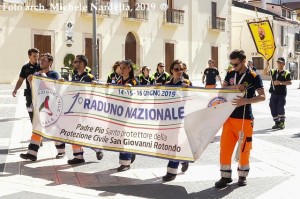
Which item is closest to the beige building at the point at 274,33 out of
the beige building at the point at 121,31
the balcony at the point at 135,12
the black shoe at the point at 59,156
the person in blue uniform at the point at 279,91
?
the beige building at the point at 121,31

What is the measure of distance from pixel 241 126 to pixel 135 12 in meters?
27.4

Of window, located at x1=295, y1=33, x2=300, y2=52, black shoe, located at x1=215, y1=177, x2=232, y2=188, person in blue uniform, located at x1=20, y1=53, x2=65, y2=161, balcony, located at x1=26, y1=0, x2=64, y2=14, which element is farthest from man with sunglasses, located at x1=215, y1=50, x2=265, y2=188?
window, located at x1=295, y1=33, x2=300, y2=52

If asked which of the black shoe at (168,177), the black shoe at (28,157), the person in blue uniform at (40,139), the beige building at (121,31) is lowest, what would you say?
the black shoe at (168,177)

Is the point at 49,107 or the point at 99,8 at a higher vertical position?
the point at 99,8

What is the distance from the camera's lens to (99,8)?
30.3 meters

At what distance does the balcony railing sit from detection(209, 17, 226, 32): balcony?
14861 millimetres

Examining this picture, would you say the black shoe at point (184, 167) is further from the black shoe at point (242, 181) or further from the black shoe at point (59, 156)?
the black shoe at point (59, 156)

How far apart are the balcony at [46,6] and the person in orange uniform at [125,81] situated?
2074cm

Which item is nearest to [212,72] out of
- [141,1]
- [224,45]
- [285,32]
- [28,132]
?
[28,132]

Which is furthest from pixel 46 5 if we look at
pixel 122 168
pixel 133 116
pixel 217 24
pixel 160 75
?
pixel 133 116

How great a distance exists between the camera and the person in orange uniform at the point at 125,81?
7293mm

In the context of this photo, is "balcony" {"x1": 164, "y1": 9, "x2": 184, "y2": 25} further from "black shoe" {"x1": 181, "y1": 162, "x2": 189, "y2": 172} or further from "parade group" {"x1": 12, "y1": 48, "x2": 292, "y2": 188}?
"black shoe" {"x1": 181, "y1": 162, "x2": 189, "y2": 172}

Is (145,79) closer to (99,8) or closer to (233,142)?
(233,142)

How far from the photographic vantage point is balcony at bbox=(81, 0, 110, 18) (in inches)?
1165
